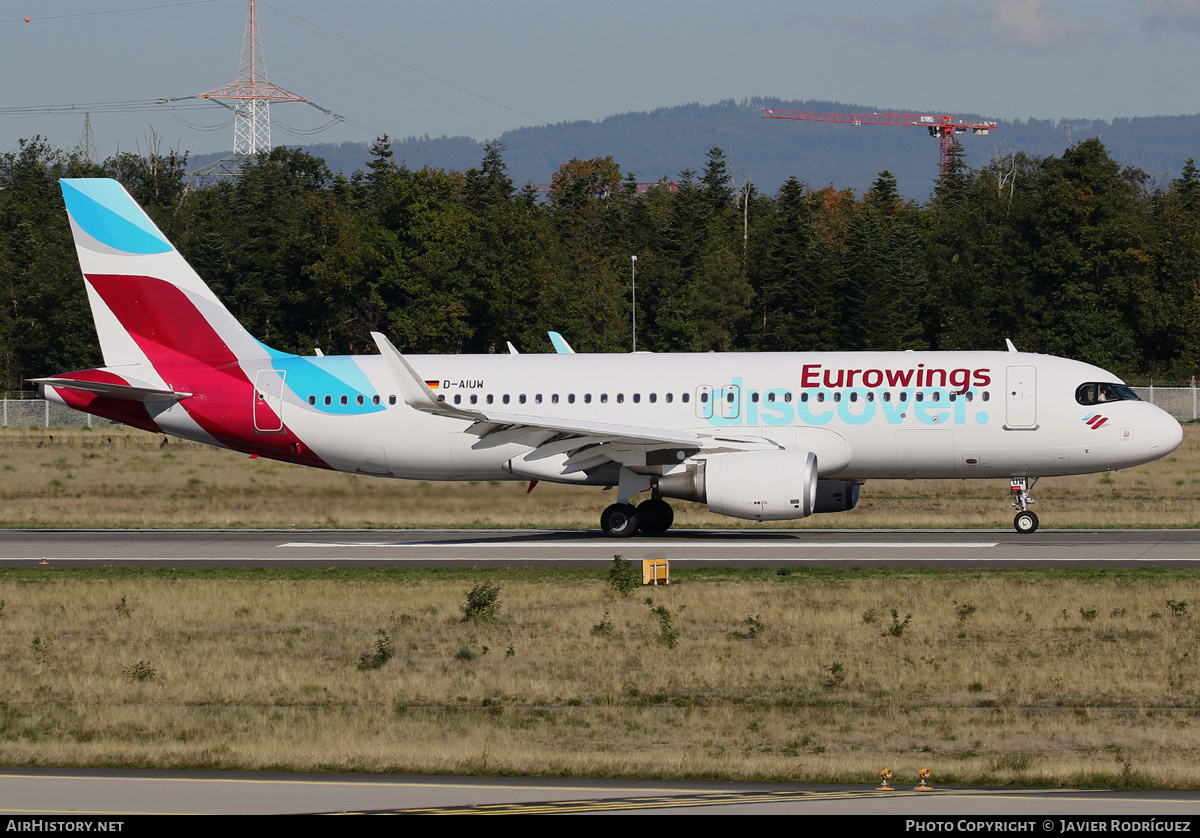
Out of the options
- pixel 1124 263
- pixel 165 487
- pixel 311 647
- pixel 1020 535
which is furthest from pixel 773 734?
pixel 1124 263

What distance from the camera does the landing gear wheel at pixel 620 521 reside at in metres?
31.0

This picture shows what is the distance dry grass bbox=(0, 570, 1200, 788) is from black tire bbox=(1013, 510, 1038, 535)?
6.95 metres

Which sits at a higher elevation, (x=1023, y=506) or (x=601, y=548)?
(x=1023, y=506)

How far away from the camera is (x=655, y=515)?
31.7 m

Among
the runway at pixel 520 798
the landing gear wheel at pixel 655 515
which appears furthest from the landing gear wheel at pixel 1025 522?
the runway at pixel 520 798

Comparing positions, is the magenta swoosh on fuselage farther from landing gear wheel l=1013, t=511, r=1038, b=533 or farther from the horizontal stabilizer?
landing gear wheel l=1013, t=511, r=1038, b=533

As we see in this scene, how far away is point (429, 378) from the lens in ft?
105

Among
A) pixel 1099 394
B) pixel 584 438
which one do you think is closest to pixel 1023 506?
pixel 1099 394

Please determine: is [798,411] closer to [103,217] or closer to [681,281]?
[103,217]

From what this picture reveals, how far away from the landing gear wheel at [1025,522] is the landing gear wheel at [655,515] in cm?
790

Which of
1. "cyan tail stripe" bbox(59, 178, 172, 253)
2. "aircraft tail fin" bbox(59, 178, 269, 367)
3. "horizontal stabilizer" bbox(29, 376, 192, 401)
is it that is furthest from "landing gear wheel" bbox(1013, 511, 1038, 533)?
"cyan tail stripe" bbox(59, 178, 172, 253)

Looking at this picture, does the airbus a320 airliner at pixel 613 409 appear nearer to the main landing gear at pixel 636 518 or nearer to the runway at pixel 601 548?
the main landing gear at pixel 636 518

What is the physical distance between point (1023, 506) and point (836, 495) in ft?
14.8
